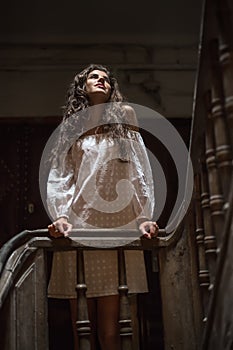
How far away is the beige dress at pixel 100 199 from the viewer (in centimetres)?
271

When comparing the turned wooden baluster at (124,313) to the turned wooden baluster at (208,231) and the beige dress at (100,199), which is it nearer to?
the beige dress at (100,199)

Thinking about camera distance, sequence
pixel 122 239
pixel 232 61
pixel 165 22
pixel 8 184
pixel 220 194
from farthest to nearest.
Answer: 1. pixel 165 22
2. pixel 8 184
3. pixel 122 239
4. pixel 220 194
5. pixel 232 61

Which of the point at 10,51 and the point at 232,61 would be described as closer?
the point at 232,61

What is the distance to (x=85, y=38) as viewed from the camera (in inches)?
197

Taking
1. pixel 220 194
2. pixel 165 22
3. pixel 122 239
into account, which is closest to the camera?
pixel 220 194

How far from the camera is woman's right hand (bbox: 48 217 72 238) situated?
254 cm

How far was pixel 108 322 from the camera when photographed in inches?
104

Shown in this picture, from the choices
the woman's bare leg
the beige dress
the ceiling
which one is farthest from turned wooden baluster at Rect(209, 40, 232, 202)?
the ceiling

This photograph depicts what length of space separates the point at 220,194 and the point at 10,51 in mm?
3379

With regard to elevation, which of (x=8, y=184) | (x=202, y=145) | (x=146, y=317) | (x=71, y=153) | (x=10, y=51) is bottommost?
(x=146, y=317)

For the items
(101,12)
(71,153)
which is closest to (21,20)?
(101,12)

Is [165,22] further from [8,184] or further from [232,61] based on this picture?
[232,61]

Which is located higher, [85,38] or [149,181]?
[85,38]

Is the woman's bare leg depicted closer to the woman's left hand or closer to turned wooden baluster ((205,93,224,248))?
the woman's left hand
